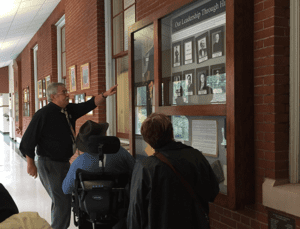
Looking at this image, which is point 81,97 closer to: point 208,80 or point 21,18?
point 208,80

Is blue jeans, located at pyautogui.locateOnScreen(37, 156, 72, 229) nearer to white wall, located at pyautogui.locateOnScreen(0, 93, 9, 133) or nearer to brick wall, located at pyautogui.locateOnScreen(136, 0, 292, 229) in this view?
brick wall, located at pyautogui.locateOnScreen(136, 0, 292, 229)

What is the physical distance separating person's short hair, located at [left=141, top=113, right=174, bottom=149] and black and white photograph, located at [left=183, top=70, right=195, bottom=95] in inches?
35.7

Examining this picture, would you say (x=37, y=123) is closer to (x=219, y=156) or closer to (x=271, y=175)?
(x=219, y=156)

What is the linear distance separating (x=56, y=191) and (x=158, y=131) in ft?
6.03

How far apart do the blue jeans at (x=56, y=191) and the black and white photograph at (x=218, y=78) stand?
1.82m

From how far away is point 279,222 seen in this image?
6.67ft

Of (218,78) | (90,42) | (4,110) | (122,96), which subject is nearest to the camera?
(218,78)

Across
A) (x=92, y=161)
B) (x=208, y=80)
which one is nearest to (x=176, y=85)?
(x=208, y=80)

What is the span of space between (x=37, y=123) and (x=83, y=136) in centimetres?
90

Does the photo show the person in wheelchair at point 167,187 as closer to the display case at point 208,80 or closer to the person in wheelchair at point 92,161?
the display case at point 208,80

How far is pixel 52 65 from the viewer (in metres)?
8.42

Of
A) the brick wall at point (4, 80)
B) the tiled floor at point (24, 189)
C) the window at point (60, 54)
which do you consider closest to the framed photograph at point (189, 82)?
the tiled floor at point (24, 189)

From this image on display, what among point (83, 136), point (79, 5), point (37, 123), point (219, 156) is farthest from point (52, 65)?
point (219, 156)

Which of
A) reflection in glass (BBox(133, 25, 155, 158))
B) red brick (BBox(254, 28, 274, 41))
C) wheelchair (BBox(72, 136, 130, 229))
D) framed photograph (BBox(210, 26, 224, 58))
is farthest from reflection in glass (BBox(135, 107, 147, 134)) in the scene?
red brick (BBox(254, 28, 274, 41))
